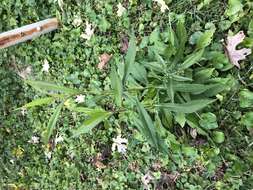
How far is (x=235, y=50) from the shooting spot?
2689 mm

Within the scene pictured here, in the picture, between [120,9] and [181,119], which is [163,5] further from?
[181,119]

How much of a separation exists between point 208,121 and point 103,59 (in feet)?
3.50

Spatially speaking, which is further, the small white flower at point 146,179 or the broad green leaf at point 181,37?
the small white flower at point 146,179

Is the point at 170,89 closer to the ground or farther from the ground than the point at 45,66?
closer to the ground

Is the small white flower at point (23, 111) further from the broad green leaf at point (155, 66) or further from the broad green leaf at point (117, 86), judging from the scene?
the broad green leaf at point (117, 86)

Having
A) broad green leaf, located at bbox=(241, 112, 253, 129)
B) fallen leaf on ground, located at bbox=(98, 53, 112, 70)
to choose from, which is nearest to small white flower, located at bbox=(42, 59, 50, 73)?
fallen leaf on ground, located at bbox=(98, 53, 112, 70)

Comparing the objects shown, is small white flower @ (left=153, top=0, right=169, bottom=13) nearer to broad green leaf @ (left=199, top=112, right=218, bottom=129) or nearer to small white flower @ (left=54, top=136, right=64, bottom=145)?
broad green leaf @ (left=199, top=112, right=218, bottom=129)

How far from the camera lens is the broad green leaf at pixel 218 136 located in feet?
9.11

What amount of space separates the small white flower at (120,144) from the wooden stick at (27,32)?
1.11m

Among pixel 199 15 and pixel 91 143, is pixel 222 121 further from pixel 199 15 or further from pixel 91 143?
pixel 91 143

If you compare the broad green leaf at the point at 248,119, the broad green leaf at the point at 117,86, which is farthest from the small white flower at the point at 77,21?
the broad green leaf at the point at 248,119

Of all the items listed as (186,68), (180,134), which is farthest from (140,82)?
(180,134)

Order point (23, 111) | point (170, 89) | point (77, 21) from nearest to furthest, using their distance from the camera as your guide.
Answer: point (170, 89), point (77, 21), point (23, 111)

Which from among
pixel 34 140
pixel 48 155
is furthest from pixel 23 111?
pixel 48 155
